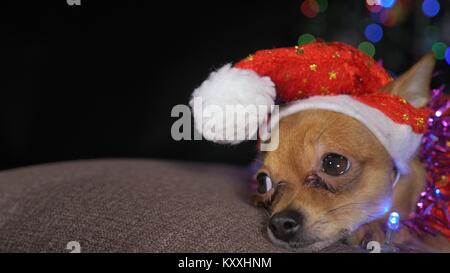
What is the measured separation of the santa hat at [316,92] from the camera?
162cm

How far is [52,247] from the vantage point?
1521 millimetres

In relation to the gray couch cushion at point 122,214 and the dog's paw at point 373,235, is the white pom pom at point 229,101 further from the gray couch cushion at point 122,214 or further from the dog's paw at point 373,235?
the dog's paw at point 373,235

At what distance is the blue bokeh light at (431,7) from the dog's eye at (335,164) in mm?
2394

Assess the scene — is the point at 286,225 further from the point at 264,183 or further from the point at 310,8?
the point at 310,8

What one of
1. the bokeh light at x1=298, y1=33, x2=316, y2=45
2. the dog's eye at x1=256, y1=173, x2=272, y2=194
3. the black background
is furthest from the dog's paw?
the bokeh light at x1=298, y1=33, x2=316, y2=45

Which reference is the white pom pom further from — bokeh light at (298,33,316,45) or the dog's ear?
bokeh light at (298,33,316,45)

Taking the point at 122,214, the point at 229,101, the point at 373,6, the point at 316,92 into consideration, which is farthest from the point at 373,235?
the point at 373,6

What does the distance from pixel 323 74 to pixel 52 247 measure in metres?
1.01

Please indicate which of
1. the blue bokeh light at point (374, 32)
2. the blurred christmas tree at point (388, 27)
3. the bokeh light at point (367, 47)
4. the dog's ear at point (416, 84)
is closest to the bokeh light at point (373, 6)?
the blurred christmas tree at point (388, 27)

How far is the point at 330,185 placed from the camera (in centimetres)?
159

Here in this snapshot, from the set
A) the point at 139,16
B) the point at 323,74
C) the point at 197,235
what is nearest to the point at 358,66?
the point at 323,74

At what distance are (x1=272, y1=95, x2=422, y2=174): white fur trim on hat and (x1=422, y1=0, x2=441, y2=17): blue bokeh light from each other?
2.16 meters
